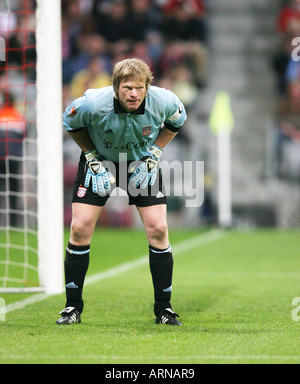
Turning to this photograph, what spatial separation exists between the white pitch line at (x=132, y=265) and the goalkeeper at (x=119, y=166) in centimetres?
103

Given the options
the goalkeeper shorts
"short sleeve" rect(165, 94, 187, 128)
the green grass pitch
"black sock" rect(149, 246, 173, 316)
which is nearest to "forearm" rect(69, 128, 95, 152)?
the goalkeeper shorts

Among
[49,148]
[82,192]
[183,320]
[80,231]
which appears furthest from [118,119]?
[49,148]

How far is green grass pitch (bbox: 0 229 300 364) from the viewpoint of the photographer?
159 inches

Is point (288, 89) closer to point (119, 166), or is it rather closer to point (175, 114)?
point (175, 114)

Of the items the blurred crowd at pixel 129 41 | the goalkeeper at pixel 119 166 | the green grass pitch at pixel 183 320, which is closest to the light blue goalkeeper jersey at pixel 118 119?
the goalkeeper at pixel 119 166

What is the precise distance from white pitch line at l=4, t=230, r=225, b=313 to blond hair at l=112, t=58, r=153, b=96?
2108mm

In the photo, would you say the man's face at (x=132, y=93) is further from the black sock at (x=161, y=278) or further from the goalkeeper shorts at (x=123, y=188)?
the black sock at (x=161, y=278)

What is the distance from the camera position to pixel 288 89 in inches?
666

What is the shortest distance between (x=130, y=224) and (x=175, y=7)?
5485mm

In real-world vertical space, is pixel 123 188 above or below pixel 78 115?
below

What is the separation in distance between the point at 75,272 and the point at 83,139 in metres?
0.94

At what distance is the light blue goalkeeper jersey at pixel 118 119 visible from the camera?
4946 mm

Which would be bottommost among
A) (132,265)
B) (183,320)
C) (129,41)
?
(132,265)
